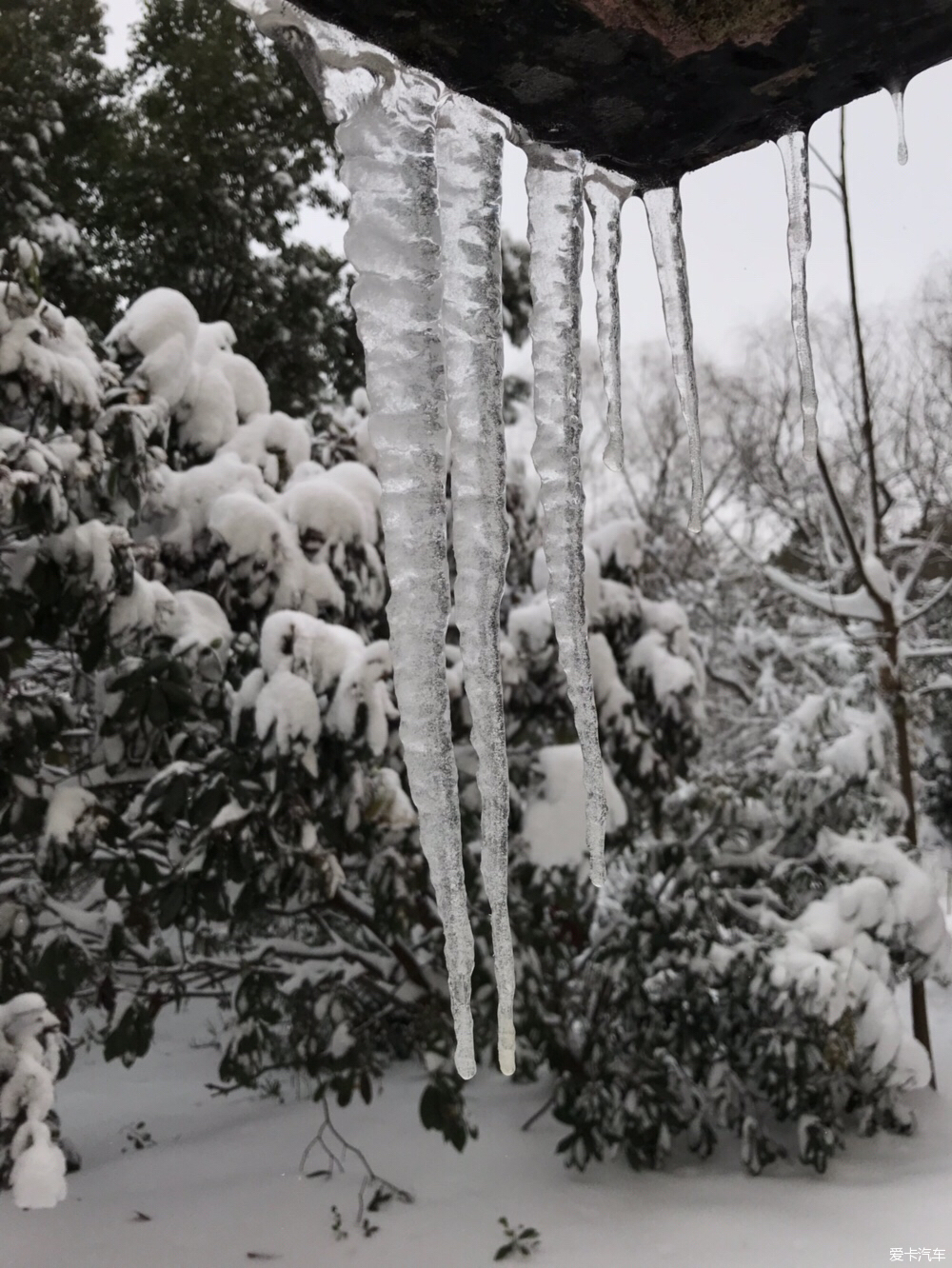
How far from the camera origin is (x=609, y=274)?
0.92m

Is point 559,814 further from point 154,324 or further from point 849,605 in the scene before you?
point 849,605

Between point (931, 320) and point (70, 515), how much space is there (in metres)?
6.56

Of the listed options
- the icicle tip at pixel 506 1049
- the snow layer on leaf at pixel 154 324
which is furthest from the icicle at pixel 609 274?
the snow layer on leaf at pixel 154 324

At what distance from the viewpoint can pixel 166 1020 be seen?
16.9 feet

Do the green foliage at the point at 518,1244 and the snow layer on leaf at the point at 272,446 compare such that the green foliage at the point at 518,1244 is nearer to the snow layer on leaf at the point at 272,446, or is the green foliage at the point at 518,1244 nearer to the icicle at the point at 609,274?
the snow layer on leaf at the point at 272,446

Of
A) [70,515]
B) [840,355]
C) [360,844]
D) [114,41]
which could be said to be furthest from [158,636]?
[840,355]

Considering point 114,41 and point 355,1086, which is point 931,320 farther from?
point 355,1086

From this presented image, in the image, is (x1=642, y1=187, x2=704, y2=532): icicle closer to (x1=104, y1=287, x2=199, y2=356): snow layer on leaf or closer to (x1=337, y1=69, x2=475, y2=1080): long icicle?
(x1=337, y1=69, x2=475, y2=1080): long icicle

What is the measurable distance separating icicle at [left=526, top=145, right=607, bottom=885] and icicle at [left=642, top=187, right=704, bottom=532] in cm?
9

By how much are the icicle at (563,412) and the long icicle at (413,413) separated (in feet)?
0.38

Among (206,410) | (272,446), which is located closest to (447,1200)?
(272,446)

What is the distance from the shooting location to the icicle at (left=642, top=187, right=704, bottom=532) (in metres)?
0.83

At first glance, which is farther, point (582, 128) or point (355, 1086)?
point (355, 1086)

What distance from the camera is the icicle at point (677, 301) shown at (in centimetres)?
83
